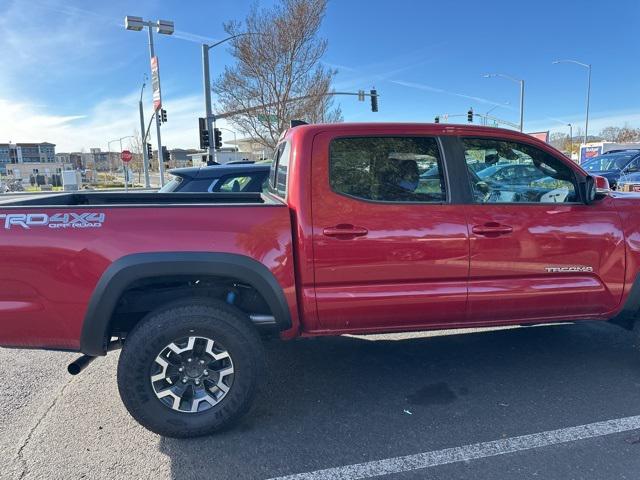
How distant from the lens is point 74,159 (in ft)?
332

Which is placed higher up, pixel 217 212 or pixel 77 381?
pixel 217 212

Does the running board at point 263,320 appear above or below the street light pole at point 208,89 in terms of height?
below

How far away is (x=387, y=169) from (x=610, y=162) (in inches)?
696

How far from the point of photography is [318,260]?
9.84 ft

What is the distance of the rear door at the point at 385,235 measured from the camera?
3033 mm

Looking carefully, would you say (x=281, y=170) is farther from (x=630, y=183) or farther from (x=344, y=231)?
(x=630, y=183)

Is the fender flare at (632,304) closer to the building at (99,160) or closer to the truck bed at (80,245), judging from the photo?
the truck bed at (80,245)

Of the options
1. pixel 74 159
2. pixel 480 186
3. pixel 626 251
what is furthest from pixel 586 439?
pixel 74 159

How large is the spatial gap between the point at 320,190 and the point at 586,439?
226cm

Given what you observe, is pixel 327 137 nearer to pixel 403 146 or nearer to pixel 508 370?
pixel 403 146

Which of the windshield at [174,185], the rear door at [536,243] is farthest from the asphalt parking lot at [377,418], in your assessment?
the windshield at [174,185]

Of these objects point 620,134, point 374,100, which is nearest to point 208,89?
point 374,100

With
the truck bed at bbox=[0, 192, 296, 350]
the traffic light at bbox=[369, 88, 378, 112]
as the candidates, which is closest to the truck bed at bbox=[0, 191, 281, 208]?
the truck bed at bbox=[0, 192, 296, 350]

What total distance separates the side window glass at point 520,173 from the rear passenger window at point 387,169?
36 centimetres
